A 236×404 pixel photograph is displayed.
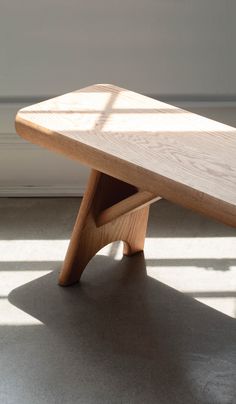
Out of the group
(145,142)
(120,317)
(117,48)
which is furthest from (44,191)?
(145,142)

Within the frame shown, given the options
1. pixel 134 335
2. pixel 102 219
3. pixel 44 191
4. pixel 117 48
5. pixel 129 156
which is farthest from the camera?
pixel 44 191

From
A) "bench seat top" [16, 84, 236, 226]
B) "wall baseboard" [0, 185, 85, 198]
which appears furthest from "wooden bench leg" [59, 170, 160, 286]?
"wall baseboard" [0, 185, 85, 198]

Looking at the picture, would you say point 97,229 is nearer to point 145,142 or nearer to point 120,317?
point 120,317

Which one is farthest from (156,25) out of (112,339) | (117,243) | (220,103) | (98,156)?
(112,339)

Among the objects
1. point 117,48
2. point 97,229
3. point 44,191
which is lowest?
point 44,191

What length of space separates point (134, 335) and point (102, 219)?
281 mm

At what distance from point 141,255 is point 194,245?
0.14 metres

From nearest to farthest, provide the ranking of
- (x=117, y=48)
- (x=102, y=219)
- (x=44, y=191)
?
(x=102, y=219) < (x=117, y=48) < (x=44, y=191)

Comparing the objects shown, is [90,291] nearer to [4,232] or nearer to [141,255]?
[141,255]

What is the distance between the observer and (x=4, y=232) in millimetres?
2293

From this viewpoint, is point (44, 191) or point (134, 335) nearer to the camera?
point (134, 335)

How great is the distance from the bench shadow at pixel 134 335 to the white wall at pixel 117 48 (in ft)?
1.75

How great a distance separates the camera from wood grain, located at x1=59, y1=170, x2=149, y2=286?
6.32 ft

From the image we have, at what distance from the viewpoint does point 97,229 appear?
6.54 feet
